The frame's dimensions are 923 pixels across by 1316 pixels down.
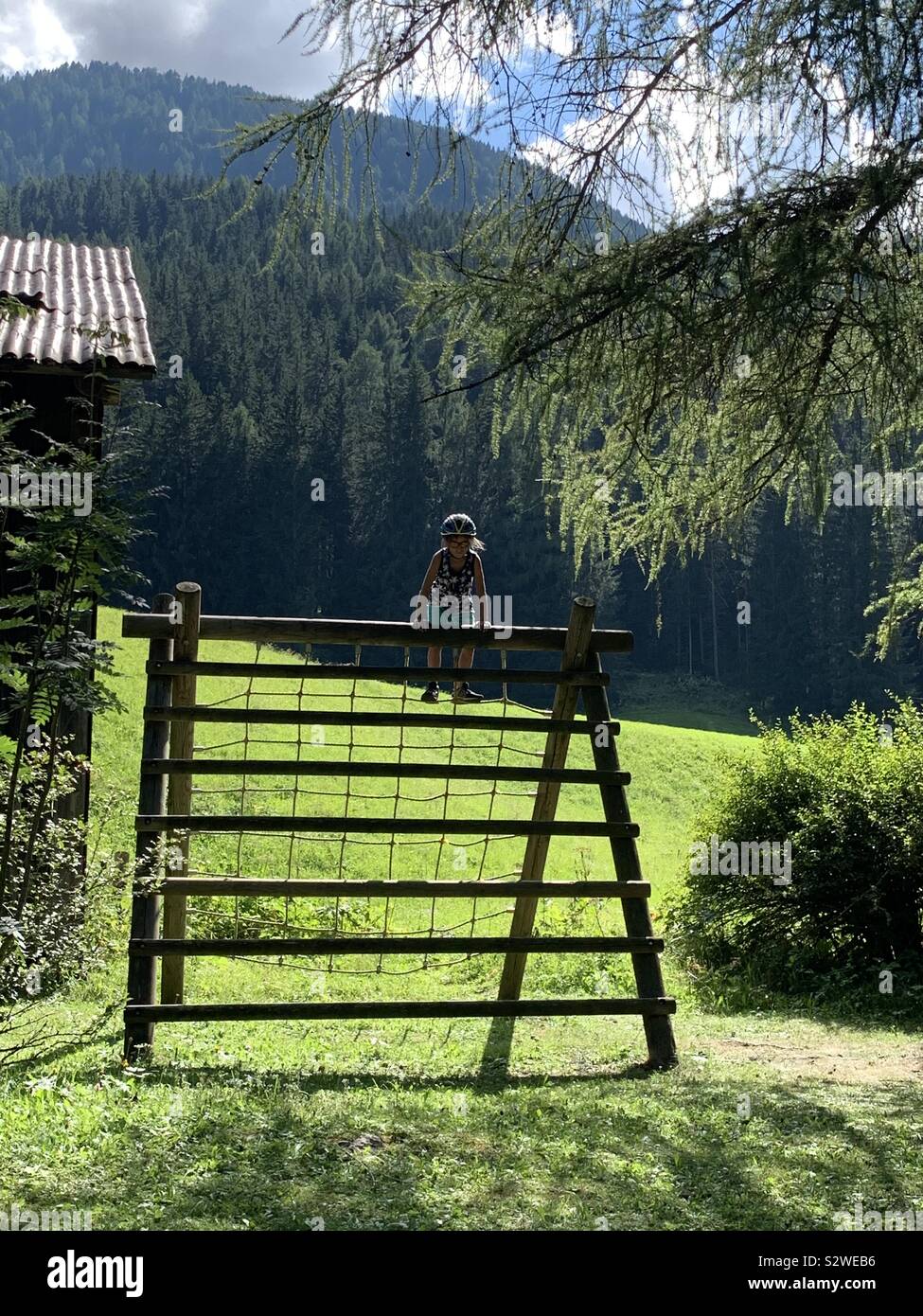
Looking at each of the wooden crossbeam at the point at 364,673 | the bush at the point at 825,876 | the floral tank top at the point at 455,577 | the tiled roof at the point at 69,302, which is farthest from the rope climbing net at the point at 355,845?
the tiled roof at the point at 69,302

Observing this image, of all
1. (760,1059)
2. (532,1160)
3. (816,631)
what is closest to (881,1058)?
(760,1059)

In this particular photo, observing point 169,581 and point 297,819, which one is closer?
point 297,819

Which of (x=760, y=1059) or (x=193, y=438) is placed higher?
(x=193, y=438)

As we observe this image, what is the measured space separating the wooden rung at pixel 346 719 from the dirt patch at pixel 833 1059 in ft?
7.03

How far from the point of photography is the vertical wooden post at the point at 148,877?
6023mm

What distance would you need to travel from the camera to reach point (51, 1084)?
525 cm

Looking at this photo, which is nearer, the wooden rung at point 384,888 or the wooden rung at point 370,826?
the wooden rung at point 370,826

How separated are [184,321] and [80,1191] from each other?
83.4m

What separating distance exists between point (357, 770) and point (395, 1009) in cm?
130

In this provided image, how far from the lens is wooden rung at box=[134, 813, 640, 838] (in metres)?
6.29

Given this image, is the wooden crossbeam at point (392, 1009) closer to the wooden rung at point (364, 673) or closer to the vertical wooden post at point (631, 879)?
the vertical wooden post at point (631, 879)

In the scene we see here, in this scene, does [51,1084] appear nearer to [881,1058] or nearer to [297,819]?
[297,819]

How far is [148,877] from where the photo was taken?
5.91 m
